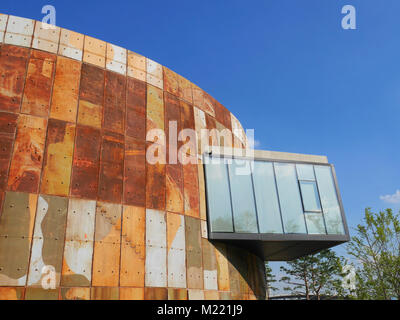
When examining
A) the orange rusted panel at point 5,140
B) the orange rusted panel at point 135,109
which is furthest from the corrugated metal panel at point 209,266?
the orange rusted panel at point 5,140

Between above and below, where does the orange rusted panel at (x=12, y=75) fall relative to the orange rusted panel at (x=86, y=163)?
above

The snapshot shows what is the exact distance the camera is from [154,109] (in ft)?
51.8

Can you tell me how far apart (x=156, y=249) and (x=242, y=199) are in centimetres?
549

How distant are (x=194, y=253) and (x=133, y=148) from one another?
5.43 meters

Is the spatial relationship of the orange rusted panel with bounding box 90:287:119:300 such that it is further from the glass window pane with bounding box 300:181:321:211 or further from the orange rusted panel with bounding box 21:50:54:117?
the glass window pane with bounding box 300:181:321:211

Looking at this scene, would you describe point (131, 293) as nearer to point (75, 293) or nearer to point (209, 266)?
point (75, 293)

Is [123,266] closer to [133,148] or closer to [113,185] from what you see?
[113,185]

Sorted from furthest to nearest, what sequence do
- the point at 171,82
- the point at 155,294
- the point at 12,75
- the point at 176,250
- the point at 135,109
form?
the point at 171,82, the point at 135,109, the point at 176,250, the point at 12,75, the point at 155,294

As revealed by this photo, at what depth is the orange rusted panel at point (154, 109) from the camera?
50.5ft

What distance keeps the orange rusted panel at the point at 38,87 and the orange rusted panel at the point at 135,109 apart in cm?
335

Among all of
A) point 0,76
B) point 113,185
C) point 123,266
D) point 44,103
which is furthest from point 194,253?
point 0,76

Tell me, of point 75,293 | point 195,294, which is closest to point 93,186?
point 75,293

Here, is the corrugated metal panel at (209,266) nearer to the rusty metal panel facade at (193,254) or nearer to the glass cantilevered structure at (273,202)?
the rusty metal panel facade at (193,254)

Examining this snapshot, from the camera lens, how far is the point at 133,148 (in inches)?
563
